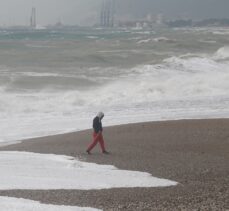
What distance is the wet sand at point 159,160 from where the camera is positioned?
33.8ft

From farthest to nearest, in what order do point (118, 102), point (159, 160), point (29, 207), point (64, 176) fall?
point (118, 102) < point (159, 160) < point (64, 176) < point (29, 207)

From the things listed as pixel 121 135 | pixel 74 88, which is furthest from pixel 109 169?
pixel 74 88

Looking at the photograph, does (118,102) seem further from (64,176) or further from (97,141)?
(64,176)

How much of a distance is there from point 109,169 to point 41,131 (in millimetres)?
8220

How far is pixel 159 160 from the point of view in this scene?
14359mm

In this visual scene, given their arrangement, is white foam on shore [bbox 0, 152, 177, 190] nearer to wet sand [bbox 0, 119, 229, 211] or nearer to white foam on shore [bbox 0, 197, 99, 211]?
wet sand [bbox 0, 119, 229, 211]

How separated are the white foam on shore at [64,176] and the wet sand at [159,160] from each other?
1.19 feet

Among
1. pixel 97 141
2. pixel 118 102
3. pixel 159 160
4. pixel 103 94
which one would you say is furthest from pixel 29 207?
pixel 103 94

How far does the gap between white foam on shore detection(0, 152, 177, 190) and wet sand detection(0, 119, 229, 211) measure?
0.36 metres

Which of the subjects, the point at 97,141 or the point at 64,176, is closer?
the point at 64,176

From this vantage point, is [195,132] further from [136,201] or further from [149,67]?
[149,67]

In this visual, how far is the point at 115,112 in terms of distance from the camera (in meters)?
26.1

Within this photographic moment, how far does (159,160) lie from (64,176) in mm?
2884

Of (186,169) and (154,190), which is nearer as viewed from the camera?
(154,190)
